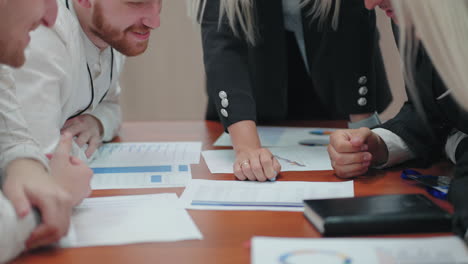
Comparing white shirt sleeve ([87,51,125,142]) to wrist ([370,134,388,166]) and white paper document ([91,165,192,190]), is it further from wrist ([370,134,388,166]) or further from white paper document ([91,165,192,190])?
wrist ([370,134,388,166])

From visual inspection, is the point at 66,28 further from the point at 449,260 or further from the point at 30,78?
the point at 449,260

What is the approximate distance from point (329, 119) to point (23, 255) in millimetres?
1183

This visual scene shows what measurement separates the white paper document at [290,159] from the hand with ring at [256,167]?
7cm

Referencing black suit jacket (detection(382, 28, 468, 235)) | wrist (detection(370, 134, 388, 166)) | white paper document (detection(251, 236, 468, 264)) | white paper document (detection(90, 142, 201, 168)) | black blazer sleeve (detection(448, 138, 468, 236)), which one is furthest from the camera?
white paper document (detection(90, 142, 201, 168))

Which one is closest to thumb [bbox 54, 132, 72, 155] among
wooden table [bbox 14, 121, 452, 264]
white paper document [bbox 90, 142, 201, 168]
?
wooden table [bbox 14, 121, 452, 264]

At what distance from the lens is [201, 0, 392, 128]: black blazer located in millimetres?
1202

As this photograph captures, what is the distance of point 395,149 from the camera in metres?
1.07

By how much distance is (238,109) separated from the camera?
45.9 inches

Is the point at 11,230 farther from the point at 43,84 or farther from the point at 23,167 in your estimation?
the point at 43,84

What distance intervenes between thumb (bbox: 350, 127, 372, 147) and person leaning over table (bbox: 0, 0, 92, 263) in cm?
51

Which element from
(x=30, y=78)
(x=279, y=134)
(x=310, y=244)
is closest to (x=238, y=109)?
(x=279, y=134)

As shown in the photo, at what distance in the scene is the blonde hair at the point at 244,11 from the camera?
1.20 m

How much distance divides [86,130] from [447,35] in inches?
34.6

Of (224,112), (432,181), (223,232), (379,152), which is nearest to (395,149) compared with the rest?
(379,152)
